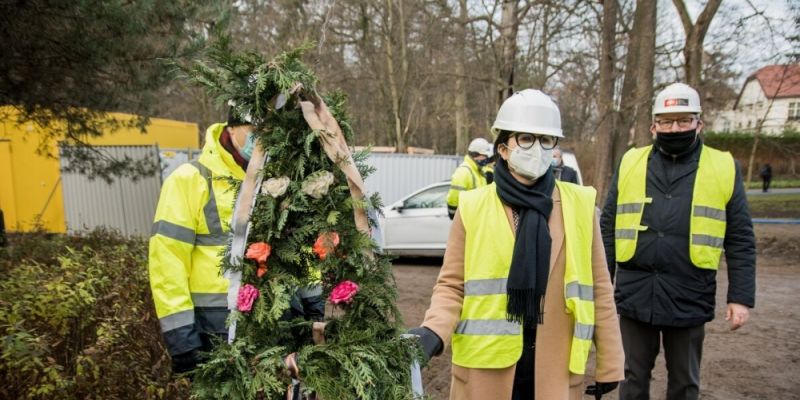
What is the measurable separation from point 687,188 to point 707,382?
7.16 feet

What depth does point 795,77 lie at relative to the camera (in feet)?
31.7

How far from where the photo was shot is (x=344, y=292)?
158 cm

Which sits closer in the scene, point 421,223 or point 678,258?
point 678,258

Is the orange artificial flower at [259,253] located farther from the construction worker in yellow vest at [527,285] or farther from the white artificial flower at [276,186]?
the construction worker in yellow vest at [527,285]

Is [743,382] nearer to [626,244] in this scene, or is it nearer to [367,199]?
[626,244]

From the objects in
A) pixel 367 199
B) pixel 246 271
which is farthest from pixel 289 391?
pixel 367 199

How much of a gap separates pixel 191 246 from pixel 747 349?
513cm

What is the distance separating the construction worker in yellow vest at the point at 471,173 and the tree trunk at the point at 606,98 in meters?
4.41

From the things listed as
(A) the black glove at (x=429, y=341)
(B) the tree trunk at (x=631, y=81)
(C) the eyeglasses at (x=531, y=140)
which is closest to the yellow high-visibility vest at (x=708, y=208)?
(C) the eyeglasses at (x=531, y=140)

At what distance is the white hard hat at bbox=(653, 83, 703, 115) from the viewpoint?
277cm

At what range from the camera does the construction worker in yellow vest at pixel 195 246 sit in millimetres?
2283

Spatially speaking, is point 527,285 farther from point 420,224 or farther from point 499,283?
point 420,224

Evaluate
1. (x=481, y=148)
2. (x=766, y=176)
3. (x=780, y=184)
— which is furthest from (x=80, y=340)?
(x=780, y=184)

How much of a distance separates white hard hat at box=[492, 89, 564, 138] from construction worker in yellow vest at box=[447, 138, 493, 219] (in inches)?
164
